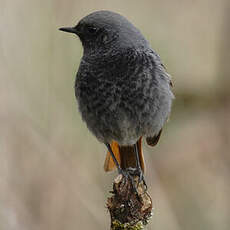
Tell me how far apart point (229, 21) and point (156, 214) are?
209cm

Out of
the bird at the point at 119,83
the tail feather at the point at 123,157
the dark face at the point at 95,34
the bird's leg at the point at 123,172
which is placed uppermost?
the dark face at the point at 95,34

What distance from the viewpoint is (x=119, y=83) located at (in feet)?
15.5

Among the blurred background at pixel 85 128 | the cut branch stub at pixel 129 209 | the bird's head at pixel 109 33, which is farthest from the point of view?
the blurred background at pixel 85 128

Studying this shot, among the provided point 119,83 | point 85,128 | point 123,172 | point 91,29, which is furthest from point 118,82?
point 85,128

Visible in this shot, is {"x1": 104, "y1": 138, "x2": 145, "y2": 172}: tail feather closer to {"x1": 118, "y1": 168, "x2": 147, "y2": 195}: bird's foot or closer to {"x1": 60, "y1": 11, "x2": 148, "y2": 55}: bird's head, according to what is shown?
{"x1": 118, "y1": 168, "x2": 147, "y2": 195}: bird's foot

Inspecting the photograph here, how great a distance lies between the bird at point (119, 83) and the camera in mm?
4742

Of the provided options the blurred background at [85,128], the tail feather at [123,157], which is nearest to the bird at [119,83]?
the tail feather at [123,157]

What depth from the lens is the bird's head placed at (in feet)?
16.0

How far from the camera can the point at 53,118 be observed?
5.50 meters

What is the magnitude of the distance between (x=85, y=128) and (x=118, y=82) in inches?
44.9

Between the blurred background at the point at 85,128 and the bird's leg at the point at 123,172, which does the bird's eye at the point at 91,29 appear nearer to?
the blurred background at the point at 85,128

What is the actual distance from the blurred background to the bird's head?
0.57 m

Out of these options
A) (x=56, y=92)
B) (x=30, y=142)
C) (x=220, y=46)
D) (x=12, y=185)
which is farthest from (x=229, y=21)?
(x=12, y=185)

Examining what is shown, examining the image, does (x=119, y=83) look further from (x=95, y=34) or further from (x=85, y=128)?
(x=85, y=128)
